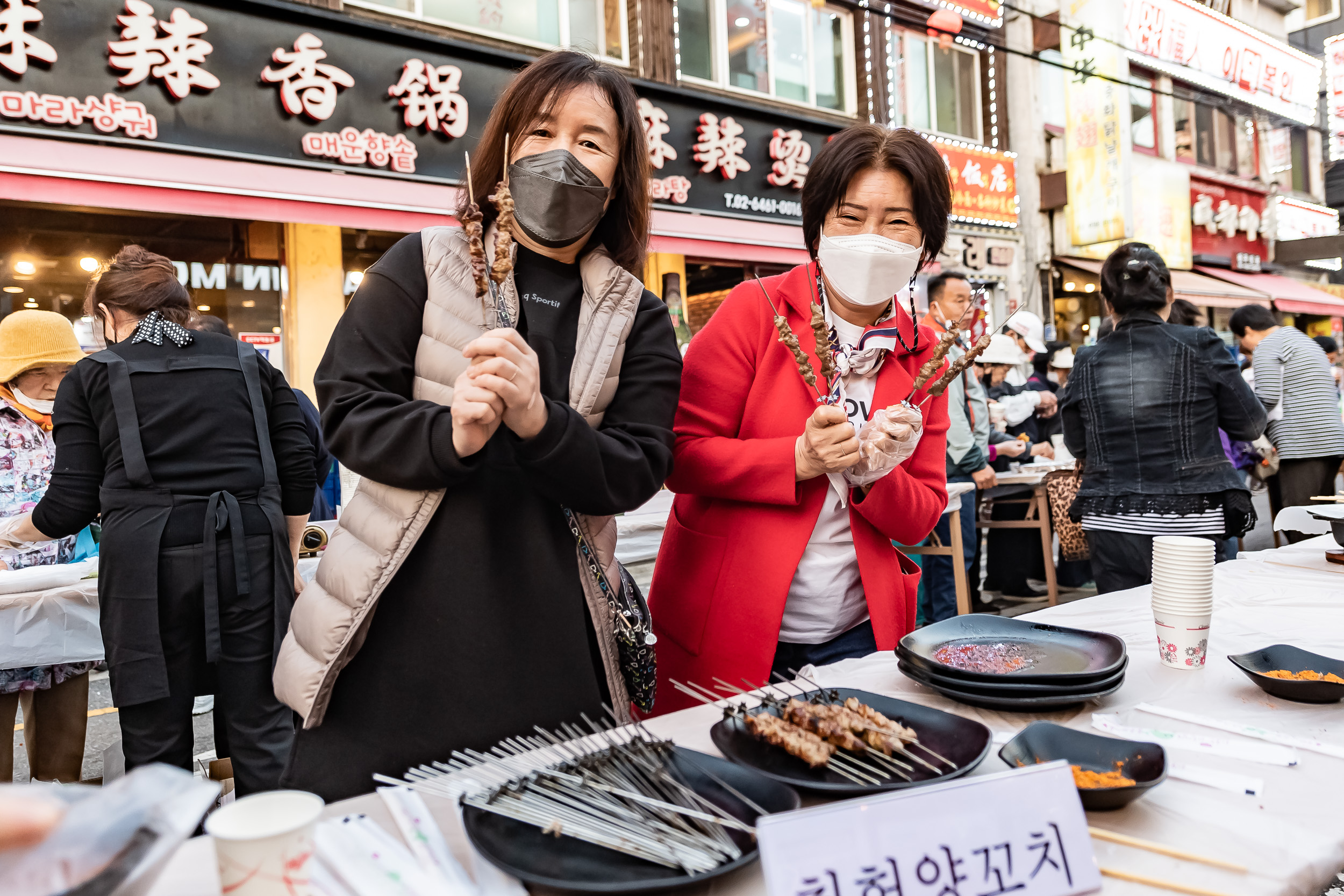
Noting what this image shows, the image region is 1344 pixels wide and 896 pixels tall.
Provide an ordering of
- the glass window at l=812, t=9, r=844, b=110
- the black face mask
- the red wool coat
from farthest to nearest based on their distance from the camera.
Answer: the glass window at l=812, t=9, r=844, b=110 < the red wool coat < the black face mask

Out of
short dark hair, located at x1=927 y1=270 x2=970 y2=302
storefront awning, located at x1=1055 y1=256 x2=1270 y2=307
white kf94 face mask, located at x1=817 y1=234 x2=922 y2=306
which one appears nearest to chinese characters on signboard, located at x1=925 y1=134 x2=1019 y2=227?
storefront awning, located at x1=1055 y1=256 x2=1270 y2=307

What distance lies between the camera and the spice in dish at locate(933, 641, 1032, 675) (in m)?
1.53

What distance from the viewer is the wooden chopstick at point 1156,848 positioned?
3.10 ft

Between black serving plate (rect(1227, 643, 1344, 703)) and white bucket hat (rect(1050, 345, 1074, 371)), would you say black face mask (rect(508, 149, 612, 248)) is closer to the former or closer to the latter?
black serving plate (rect(1227, 643, 1344, 703))

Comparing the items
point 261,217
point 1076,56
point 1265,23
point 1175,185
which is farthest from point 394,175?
point 1265,23

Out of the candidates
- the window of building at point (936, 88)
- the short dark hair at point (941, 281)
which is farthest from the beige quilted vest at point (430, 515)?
the window of building at point (936, 88)

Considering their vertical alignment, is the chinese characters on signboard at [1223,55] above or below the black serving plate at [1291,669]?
above

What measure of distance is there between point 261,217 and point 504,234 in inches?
227

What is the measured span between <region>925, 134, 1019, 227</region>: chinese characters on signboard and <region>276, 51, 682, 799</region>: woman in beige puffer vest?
11525 millimetres

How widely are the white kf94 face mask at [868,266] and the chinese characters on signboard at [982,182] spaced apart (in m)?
11.0

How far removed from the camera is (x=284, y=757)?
2754 mm

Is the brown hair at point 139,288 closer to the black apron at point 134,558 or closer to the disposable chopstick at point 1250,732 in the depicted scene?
the black apron at point 134,558

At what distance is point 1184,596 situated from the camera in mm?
1597

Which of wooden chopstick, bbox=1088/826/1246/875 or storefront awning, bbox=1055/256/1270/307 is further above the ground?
storefront awning, bbox=1055/256/1270/307
